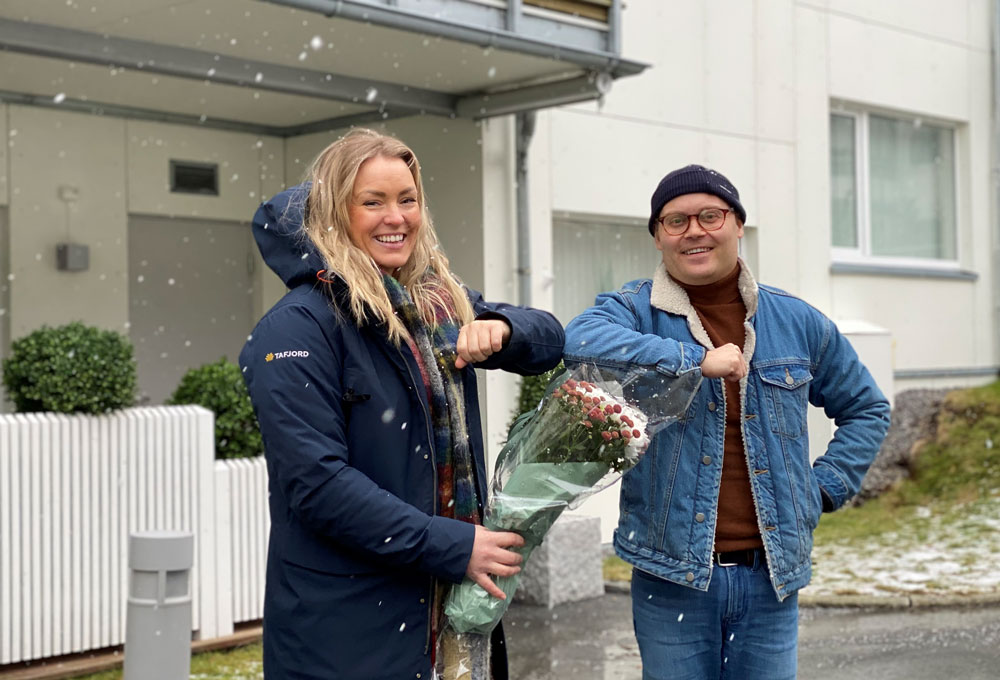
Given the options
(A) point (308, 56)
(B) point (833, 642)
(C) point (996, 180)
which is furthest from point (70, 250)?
(C) point (996, 180)

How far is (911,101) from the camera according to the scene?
13.5 meters

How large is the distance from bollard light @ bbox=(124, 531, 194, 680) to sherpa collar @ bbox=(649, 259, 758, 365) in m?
2.62

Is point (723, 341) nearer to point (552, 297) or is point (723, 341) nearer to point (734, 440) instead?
point (734, 440)

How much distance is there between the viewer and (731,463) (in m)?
3.51

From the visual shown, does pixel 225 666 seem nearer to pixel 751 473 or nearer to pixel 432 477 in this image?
pixel 751 473

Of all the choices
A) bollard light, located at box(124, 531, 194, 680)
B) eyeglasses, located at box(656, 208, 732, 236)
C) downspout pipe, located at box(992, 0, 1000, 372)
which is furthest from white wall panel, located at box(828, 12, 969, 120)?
A: eyeglasses, located at box(656, 208, 732, 236)

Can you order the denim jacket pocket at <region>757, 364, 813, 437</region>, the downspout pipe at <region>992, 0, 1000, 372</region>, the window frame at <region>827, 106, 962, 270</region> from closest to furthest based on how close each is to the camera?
the denim jacket pocket at <region>757, 364, 813, 437</region> → the window frame at <region>827, 106, 962, 270</region> → the downspout pipe at <region>992, 0, 1000, 372</region>

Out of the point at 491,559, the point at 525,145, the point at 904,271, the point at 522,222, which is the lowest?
the point at 491,559

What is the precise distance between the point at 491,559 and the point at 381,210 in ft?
2.75

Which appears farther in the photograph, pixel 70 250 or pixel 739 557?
pixel 70 250

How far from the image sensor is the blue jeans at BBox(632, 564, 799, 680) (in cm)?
345

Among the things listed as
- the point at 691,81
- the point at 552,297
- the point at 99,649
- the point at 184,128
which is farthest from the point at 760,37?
the point at 99,649

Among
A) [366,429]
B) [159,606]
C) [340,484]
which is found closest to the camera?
[340,484]

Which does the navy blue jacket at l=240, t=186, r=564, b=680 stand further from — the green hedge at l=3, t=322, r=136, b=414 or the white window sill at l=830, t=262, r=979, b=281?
the white window sill at l=830, t=262, r=979, b=281
